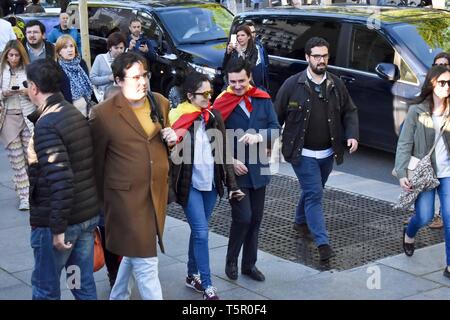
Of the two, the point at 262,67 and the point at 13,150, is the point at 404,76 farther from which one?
the point at 13,150

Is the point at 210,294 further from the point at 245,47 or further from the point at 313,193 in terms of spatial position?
the point at 245,47

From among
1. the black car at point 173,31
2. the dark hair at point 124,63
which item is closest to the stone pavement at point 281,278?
the dark hair at point 124,63

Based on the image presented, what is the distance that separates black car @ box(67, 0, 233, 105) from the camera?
12812 mm

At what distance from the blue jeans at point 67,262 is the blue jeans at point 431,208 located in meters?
2.78

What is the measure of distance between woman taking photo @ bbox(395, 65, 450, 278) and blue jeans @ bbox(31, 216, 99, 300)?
2.64 m

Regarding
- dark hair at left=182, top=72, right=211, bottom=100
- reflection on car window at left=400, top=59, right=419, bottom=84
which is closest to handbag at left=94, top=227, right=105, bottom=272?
dark hair at left=182, top=72, right=211, bottom=100

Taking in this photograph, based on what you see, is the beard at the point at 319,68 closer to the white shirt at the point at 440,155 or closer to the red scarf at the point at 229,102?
the red scarf at the point at 229,102

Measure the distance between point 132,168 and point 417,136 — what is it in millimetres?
2524

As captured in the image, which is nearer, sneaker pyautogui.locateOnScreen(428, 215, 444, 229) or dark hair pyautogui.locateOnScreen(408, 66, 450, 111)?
dark hair pyautogui.locateOnScreen(408, 66, 450, 111)

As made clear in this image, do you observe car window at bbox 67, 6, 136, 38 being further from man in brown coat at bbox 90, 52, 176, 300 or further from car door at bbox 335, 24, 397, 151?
man in brown coat at bbox 90, 52, 176, 300

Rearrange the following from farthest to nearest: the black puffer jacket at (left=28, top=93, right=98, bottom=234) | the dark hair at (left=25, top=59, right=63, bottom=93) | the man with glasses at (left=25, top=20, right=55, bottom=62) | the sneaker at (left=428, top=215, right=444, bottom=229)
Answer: the man with glasses at (left=25, top=20, right=55, bottom=62) < the sneaker at (left=428, top=215, right=444, bottom=229) < the dark hair at (left=25, top=59, right=63, bottom=93) < the black puffer jacket at (left=28, top=93, right=98, bottom=234)

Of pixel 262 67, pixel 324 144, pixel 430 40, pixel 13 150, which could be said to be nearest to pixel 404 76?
pixel 430 40
